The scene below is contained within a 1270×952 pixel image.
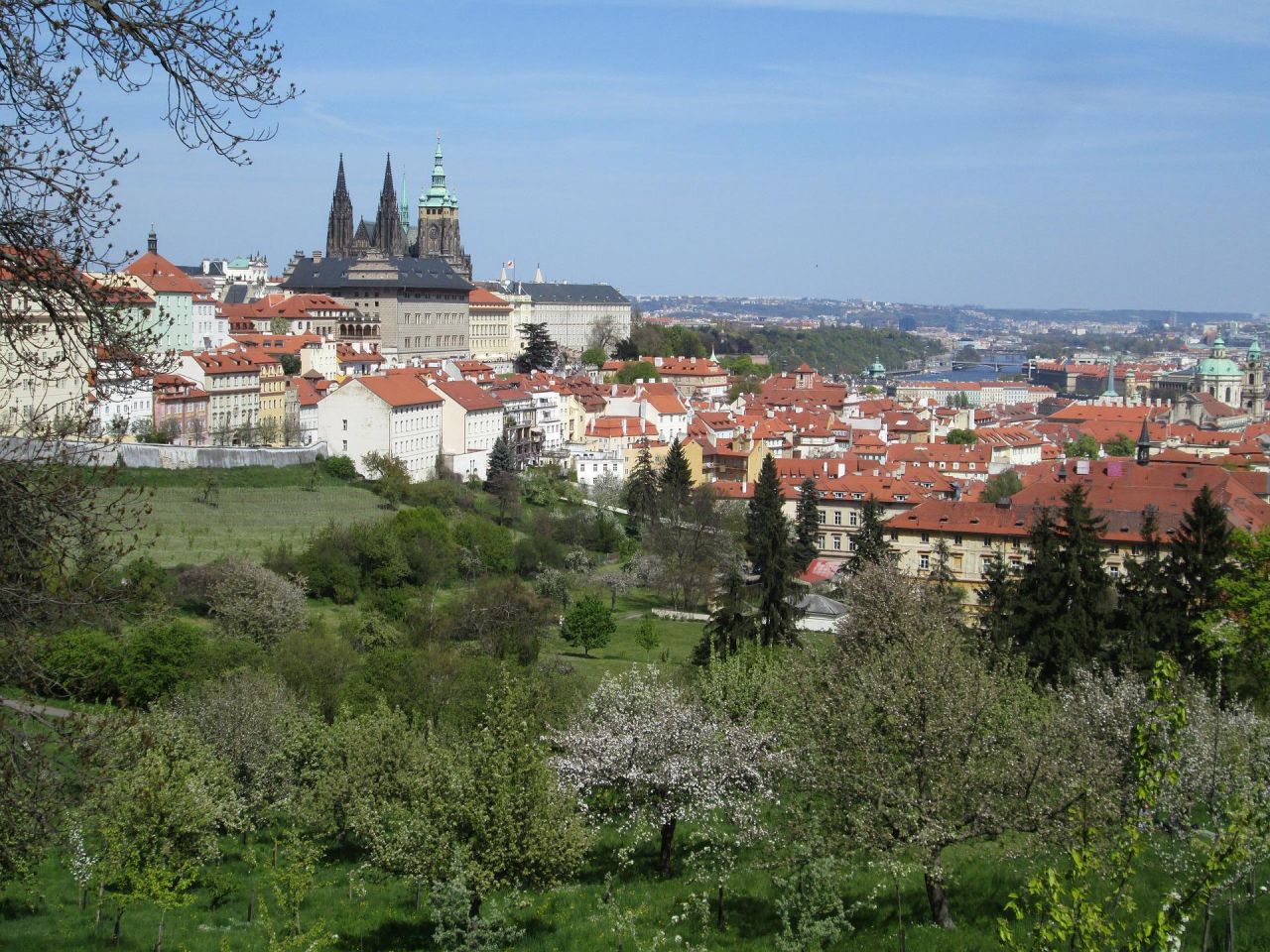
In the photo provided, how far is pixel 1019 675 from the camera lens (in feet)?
62.4

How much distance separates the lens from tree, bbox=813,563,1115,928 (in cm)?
1239

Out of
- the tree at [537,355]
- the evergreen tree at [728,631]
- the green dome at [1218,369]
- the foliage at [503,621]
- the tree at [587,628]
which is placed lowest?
the tree at [587,628]

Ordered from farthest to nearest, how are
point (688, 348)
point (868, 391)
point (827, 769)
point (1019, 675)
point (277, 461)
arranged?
point (868, 391)
point (688, 348)
point (277, 461)
point (1019, 675)
point (827, 769)

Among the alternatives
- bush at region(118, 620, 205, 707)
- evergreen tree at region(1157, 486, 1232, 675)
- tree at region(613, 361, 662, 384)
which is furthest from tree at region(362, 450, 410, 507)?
tree at region(613, 361, 662, 384)

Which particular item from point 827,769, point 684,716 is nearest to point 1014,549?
point 684,716

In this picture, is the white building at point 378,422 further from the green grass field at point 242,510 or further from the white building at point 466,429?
the green grass field at point 242,510

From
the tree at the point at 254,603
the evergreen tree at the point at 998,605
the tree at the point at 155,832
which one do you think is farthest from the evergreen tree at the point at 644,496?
the tree at the point at 155,832

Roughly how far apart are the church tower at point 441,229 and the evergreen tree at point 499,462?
58182 millimetres

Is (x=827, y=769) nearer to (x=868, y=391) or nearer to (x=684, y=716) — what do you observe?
(x=684, y=716)

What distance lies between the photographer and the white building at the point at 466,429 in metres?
65.9

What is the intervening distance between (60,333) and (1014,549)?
130 feet

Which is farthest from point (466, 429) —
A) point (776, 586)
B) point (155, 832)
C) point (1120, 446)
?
point (155, 832)

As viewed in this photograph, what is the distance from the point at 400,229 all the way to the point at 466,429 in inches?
2276

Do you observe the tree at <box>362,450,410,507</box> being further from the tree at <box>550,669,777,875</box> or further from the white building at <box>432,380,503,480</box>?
the tree at <box>550,669,777,875</box>
